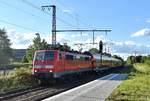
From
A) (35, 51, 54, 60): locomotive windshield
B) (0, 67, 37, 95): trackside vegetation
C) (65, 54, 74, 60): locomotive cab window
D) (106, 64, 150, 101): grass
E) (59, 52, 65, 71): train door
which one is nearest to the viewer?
(106, 64, 150, 101): grass

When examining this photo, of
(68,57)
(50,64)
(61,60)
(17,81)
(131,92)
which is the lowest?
(131,92)

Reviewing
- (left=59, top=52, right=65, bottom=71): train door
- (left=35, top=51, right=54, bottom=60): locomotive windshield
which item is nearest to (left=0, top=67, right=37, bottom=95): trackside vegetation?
(left=35, top=51, right=54, bottom=60): locomotive windshield

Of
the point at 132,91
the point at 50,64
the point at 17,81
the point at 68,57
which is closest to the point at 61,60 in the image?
the point at 50,64

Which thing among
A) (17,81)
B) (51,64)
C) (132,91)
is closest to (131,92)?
(132,91)

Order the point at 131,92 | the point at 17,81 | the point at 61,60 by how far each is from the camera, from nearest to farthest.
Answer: the point at 131,92
the point at 17,81
the point at 61,60

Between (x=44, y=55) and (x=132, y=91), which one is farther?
(x=44, y=55)

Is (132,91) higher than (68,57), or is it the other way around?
(68,57)

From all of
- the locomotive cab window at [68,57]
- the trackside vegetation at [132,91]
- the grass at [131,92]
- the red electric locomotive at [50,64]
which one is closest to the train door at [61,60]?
the red electric locomotive at [50,64]

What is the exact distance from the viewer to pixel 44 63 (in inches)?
1167

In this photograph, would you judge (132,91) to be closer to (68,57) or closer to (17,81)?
(17,81)

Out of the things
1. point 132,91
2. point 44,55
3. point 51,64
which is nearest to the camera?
point 132,91

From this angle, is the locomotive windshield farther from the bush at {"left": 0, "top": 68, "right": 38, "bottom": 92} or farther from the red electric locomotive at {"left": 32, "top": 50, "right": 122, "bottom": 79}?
the bush at {"left": 0, "top": 68, "right": 38, "bottom": 92}

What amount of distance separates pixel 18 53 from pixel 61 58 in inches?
5574

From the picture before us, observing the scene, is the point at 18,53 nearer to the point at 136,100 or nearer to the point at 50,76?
the point at 50,76
